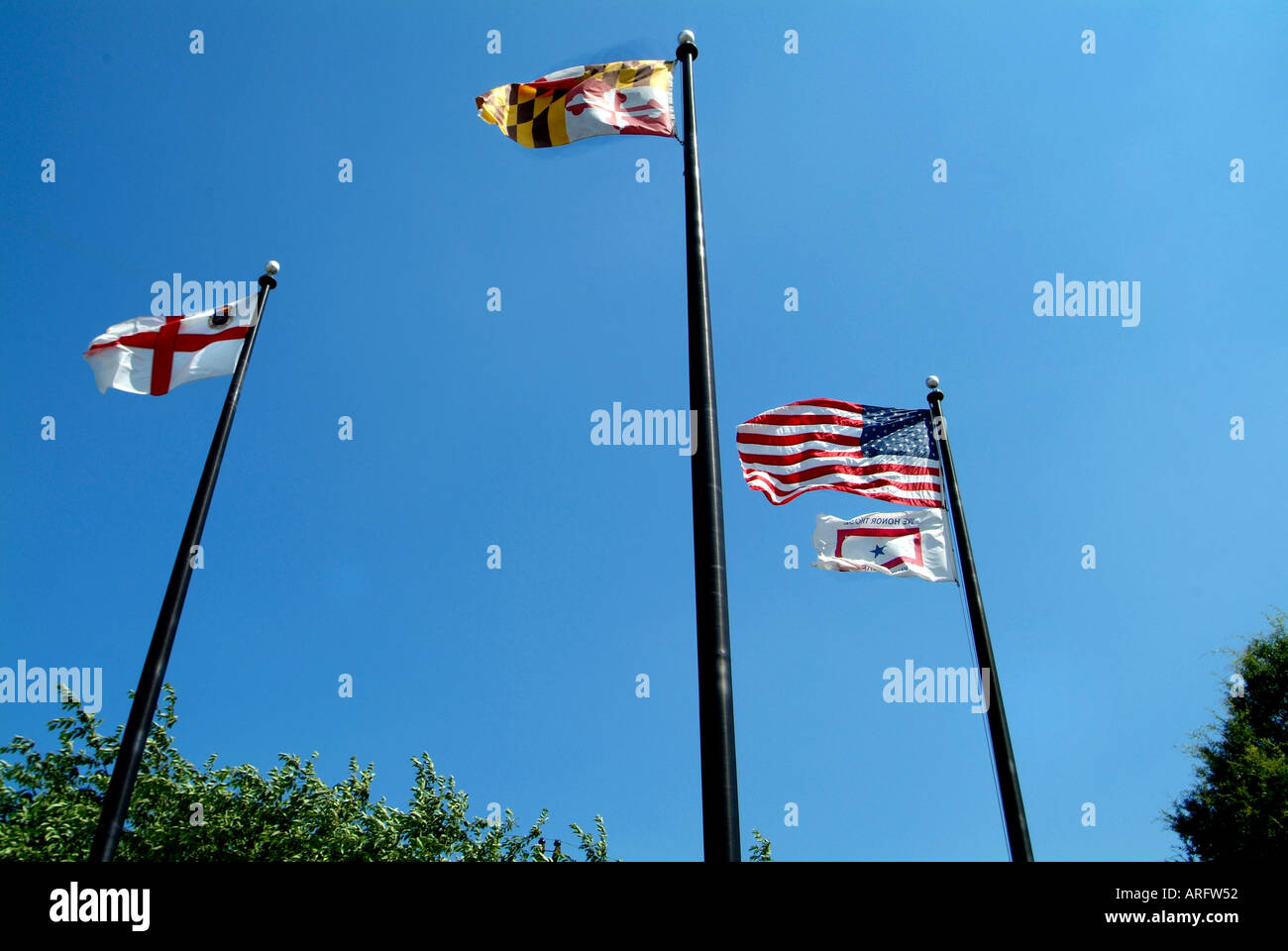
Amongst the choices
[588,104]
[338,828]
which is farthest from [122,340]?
[338,828]

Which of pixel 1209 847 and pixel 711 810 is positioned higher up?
pixel 711 810

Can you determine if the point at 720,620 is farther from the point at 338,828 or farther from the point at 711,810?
the point at 338,828

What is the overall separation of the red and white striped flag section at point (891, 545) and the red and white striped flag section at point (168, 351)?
884 centimetres


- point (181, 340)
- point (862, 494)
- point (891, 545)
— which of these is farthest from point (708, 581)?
point (181, 340)

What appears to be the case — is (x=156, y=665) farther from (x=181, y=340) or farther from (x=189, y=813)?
(x=189, y=813)

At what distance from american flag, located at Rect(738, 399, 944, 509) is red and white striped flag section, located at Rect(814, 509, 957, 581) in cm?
45

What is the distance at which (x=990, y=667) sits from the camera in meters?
9.16

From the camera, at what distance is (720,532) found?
18.1 ft

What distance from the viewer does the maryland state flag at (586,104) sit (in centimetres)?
909

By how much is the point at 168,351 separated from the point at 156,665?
5.62 meters
